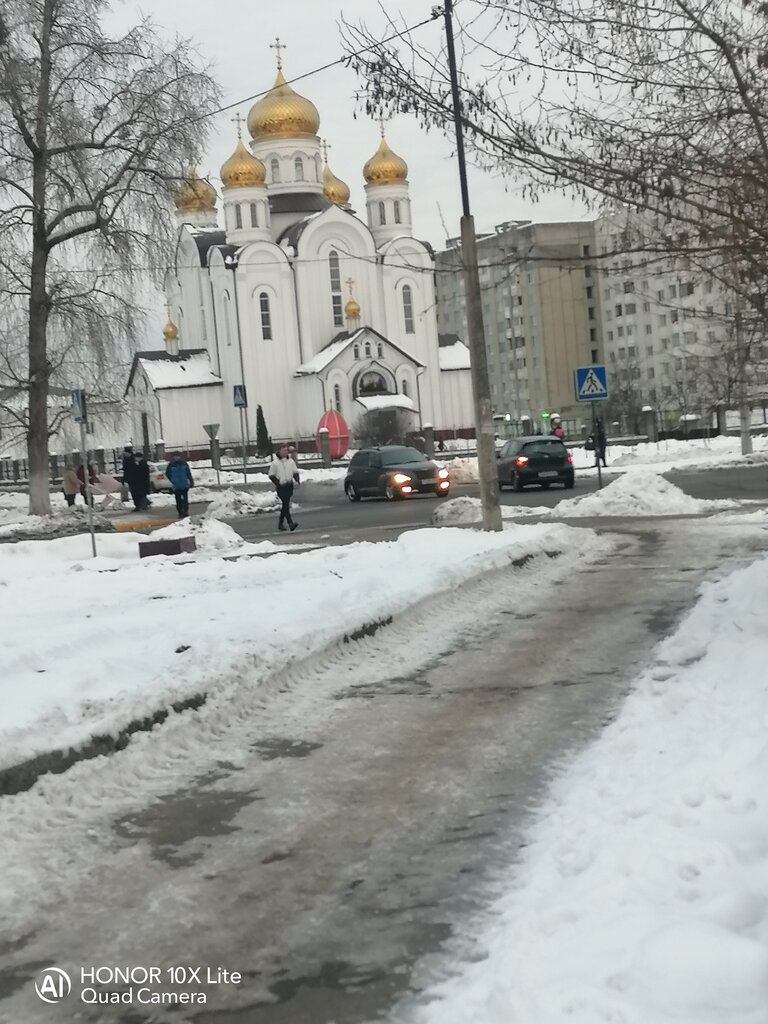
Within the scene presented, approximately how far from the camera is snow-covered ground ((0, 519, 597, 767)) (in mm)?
8336

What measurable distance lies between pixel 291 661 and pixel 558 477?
1108 inches

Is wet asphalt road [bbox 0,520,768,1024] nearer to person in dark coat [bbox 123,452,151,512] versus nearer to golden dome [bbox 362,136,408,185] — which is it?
person in dark coat [bbox 123,452,151,512]

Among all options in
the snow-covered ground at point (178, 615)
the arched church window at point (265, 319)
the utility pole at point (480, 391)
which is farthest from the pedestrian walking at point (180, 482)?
the arched church window at point (265, 319)

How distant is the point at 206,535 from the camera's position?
23.8 m

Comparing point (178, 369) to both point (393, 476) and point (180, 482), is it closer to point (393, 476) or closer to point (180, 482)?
point (393, 476)

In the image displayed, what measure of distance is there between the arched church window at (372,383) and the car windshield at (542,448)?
47.8 meters

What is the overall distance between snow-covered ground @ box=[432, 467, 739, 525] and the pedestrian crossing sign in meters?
1.87

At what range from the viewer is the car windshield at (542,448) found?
37.5 m

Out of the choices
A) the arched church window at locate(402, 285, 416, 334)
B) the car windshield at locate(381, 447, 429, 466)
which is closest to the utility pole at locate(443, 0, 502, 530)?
the car windshield at locate(381, 447, 429, 466)

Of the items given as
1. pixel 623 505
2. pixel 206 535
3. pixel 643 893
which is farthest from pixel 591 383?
pixel 643 893

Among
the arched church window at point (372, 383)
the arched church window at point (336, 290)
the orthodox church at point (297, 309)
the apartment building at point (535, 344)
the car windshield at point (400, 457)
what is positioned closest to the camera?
the car windshield at point (400, 457)

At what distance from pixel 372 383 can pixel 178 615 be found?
74.0 m

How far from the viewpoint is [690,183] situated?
9.30 m

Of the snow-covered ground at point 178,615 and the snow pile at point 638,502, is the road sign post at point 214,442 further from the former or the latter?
the snow-covered ground at point 178,615
